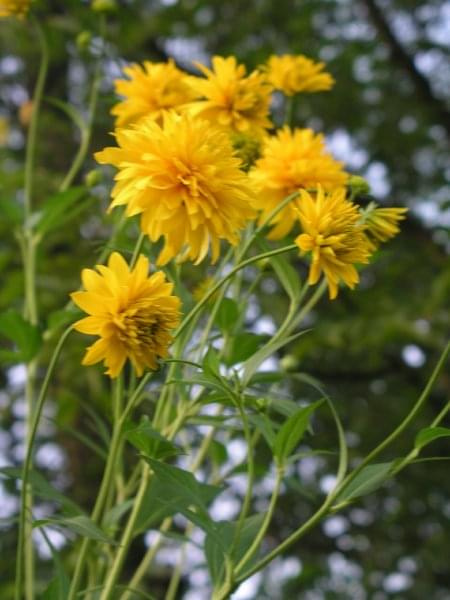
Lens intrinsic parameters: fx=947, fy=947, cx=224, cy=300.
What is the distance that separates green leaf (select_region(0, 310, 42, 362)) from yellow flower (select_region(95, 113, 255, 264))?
0.34m

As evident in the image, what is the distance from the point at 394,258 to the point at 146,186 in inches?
69.0

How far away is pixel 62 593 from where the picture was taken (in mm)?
792

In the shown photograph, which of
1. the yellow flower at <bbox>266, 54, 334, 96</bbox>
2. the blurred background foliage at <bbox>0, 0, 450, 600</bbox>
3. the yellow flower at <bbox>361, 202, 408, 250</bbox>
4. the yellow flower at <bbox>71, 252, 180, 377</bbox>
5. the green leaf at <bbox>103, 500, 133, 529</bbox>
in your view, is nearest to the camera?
the yellow flower at <bbox>71, 252, 180, 377</bbox>

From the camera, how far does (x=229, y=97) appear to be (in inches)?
36.4

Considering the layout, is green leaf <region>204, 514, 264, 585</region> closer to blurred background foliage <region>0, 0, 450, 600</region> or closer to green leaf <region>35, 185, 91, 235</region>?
green leaf <region>35, 185, 91, 235</region>

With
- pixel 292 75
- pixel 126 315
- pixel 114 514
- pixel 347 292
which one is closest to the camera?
pixel 126 315

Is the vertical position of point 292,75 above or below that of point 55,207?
above

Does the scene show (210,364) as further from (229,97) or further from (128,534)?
(229,97)

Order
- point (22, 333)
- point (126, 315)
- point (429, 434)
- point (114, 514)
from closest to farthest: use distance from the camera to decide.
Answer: point (126, 315) < point (429, 434) < point (114, 514) < point (22, 333)

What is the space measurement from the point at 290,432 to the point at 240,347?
0.71ft

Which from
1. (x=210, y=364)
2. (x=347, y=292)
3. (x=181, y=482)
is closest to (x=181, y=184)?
(x=210, y=364)

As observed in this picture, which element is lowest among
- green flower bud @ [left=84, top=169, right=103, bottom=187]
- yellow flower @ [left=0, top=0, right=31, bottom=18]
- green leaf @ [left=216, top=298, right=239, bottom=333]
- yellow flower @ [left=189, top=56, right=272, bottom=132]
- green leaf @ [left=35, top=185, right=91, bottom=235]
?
green leaf @ [left=216, top=298, right=239, bottom=333]

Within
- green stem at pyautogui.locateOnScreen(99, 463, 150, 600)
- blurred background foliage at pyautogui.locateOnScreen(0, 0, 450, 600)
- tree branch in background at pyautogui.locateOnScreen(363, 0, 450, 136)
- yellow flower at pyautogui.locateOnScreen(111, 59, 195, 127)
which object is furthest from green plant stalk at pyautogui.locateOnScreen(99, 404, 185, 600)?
tree branch in background at pyautogui.locateOnScreen(363, 0, 450, 136)

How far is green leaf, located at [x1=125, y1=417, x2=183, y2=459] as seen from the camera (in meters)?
0.75
